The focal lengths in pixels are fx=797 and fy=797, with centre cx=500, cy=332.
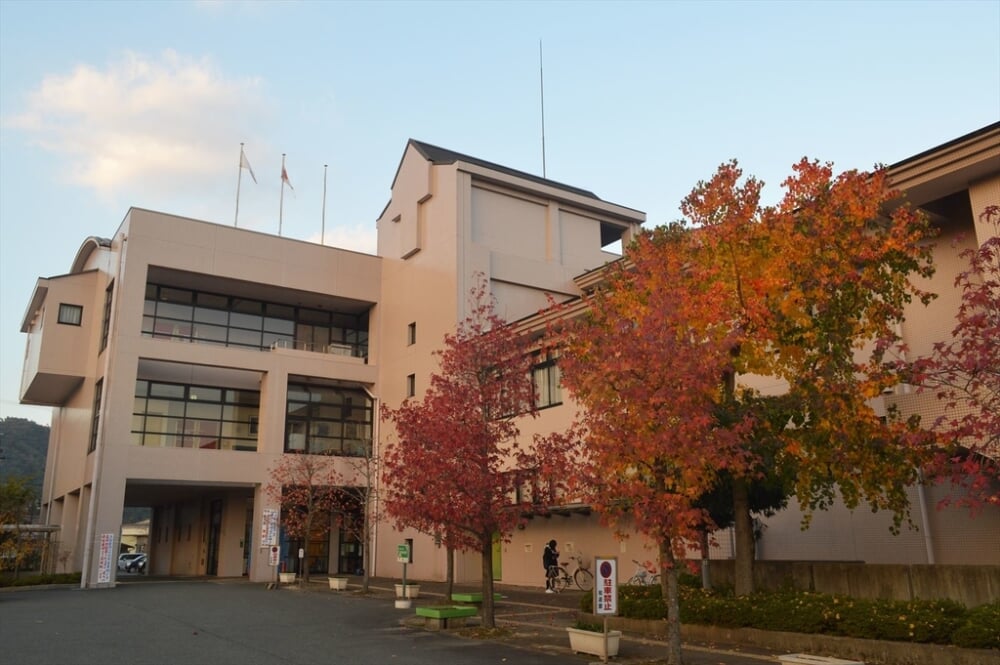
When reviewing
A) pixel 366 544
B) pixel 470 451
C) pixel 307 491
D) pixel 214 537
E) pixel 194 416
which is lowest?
pixel 366 544

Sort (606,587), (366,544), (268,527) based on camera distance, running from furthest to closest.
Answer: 1. (268,527)
2. (366,544)
3. (606,587)

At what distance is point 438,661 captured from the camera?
12.6 metres

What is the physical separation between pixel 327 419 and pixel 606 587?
2962cm

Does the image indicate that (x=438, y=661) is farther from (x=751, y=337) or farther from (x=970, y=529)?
(x=970, y=529)

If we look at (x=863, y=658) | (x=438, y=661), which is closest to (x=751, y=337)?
(x=863, y=658)

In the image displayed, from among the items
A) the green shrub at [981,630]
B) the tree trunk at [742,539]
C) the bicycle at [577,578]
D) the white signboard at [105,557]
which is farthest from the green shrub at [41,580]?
the green shrub at [981,630]

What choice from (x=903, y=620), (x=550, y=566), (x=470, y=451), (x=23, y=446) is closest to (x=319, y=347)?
(x=550, y=566)

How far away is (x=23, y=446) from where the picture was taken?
287 ft

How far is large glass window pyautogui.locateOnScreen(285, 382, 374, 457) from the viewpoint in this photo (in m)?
38.7

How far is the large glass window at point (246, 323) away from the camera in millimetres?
37938

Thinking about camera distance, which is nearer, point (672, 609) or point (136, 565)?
point (672, 609)

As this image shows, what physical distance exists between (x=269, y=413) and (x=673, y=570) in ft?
91.4

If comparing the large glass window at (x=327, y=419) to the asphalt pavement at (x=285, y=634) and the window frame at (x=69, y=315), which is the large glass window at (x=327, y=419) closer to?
the window frame at (x=69, y=315)

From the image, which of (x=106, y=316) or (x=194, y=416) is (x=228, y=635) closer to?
(x=194, y=416)
